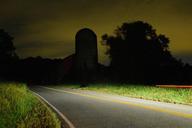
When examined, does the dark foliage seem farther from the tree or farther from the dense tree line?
the tree

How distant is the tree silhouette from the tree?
89.5ft

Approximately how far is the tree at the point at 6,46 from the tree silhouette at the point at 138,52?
27.3 m

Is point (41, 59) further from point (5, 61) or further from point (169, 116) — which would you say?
point (169, 116)

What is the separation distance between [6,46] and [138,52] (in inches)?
1349

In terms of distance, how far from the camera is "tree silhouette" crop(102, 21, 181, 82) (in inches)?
2692

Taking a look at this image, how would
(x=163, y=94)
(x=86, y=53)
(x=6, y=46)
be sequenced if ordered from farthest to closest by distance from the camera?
(x=6, y=46), (x=86, y=53), (x=163, y=94)

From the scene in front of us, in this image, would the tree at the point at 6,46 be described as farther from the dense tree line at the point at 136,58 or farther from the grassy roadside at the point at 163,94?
the grassy roadside at the point at 163,94

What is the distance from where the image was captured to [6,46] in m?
89.1

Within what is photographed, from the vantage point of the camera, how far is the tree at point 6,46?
288ft

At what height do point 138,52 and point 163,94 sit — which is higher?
point 138,52

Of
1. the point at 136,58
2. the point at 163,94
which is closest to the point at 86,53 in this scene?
the point at 136,58

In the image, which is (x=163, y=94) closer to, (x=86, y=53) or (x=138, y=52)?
(x=86, y=53)

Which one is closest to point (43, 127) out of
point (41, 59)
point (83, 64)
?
point (83, 64)

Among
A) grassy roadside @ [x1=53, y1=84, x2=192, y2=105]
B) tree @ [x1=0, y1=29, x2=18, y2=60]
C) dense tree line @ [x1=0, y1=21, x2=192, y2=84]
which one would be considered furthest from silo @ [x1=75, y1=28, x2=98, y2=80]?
tree @ [x1=0, y1=29, x2=18, y2=60]
